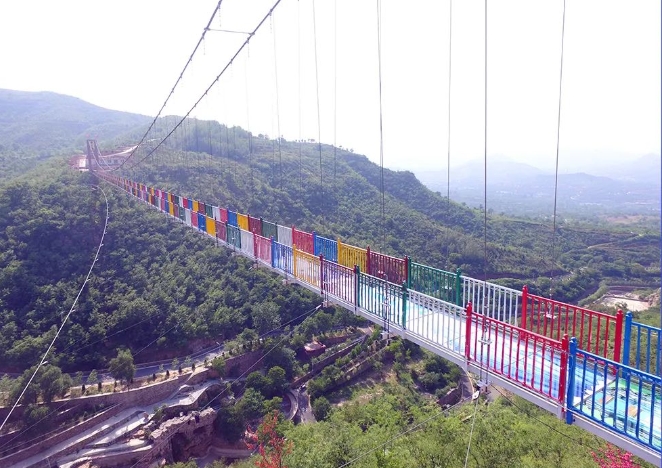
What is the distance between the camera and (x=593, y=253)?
41000mm

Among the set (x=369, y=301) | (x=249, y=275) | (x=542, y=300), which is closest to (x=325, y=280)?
(x=369, y=301)

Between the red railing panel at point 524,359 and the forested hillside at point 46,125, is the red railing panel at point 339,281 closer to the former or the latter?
the red railing panel at point 524,359

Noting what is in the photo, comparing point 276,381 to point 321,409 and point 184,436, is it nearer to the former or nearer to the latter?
point 321,409

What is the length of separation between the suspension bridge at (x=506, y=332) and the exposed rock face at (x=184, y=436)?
10.7 meters

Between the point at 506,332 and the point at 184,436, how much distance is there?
16.3 m

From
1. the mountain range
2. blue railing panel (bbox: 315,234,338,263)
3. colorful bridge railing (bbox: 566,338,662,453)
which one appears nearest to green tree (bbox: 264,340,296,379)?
blue railing panel (bbox: 315,234,338,263)

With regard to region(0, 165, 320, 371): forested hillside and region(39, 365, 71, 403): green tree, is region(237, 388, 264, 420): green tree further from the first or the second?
region(39, 365, 71, 403): green tree

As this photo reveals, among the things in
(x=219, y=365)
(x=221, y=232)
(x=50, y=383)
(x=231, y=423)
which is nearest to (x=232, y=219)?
(x=221, y=232)

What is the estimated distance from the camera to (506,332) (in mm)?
5086

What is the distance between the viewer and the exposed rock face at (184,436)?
16.0 m

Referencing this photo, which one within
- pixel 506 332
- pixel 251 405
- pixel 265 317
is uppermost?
pixel 506 332

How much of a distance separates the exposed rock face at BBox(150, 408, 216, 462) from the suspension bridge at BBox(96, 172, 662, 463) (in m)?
10.7

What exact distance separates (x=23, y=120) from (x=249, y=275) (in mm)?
107840

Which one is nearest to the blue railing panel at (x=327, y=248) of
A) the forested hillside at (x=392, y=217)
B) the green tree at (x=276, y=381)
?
the green tree at (x=276, y=381)
